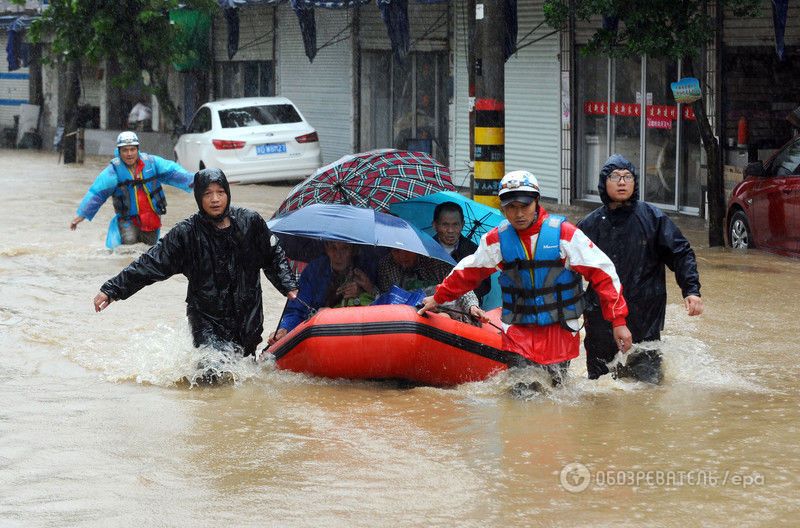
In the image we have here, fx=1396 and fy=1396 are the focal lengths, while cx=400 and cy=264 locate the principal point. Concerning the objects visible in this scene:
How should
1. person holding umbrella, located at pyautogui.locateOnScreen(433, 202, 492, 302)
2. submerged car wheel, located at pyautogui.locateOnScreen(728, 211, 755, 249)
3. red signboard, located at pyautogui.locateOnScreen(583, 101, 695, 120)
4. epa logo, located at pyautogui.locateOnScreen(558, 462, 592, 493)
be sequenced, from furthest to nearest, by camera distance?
red signboard, located at pyautogui.locateOnScreen(583, 101, 695, 120) → submerged car wheel, located at pyautogui.locateOnScreen(728, 211, 755, 249) → person holding umbrella, located at pyautogui.locateOnScreen(433, 202, 492, 302) → epa logo, located at pyautogui.locateOnScreen(558, 462, 592, 493)

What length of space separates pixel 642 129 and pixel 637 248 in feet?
33.4

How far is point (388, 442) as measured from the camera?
7246 mm

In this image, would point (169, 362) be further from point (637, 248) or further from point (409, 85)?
point (409, 85)

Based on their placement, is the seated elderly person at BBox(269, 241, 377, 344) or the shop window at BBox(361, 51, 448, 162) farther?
the shop window at BBox(361, 51, 448, 162)

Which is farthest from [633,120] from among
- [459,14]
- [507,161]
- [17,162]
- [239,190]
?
[17,162]

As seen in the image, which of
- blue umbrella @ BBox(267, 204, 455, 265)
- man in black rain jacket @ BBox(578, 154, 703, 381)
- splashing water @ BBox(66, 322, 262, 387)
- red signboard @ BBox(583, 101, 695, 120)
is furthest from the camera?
red signboard @ BBox(583, 101, 695, 120)

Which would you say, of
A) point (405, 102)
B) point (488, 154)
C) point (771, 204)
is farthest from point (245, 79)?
point (771, 204)

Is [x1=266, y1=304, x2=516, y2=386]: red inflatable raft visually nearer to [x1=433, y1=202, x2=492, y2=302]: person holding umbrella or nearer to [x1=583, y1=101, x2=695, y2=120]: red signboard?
[x1=433, y1=202, x2=492, y2=302]: person holding umbrella

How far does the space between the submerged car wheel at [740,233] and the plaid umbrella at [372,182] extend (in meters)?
5.64

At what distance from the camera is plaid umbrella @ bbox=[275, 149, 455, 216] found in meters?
8.95

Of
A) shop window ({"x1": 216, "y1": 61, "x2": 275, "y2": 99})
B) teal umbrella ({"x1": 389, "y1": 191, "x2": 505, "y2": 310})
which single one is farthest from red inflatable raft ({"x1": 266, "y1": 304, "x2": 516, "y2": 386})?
shop window ({"x1": 216, "y1": 61, "x2": 275, "y2": 99})

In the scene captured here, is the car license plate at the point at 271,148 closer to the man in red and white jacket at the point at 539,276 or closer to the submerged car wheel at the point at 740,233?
the submerged car wheel at the point at 740,233

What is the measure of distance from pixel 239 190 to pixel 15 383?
12893mm

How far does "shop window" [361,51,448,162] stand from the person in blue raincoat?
9.60 m
